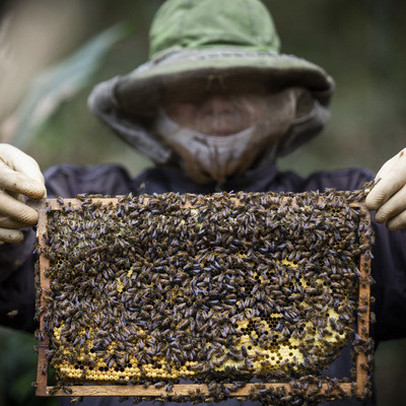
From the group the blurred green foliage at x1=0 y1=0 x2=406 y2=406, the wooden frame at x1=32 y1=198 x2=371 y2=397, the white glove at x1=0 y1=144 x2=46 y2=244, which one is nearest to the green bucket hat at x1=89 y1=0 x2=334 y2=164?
the white glove at x1=0 y1=144 x2=46 y2=244

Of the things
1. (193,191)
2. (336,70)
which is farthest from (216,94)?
(336,70)

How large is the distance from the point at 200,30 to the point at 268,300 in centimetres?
224

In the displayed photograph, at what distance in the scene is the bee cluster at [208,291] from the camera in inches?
105

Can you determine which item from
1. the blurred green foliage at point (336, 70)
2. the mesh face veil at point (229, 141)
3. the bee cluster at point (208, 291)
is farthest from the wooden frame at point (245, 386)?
the blurred green foliage at point (336, 70)

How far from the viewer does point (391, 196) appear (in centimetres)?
277

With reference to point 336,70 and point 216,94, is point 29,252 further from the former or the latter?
point 336,70

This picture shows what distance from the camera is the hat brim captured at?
3547 millimetres

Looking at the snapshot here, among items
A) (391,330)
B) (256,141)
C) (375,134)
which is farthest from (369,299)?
(375,134)

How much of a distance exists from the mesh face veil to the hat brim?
140 millimetres

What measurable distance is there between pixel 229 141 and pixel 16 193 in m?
1.53

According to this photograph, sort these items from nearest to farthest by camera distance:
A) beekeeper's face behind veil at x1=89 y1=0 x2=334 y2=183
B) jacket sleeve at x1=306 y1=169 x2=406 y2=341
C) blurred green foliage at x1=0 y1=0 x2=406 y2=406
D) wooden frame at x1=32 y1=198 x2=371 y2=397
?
wooden frame at x1=32 y1=198 x2=371 y2=397, jacket sleeve at x1=306 y1=169 x2=406 y2=341, beekeeper's face behind veil at x1=89 y1=0 x2=334 y2=183, blurred green foliage at x1=0 y1=0 x2=406 y2=406

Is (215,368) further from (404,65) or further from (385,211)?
(404,65)

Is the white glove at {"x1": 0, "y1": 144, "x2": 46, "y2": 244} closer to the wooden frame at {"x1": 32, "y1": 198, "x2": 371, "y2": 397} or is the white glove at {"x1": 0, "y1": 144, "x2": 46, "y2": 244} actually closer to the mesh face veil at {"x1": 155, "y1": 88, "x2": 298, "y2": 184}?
the wooden frame at {"x1": 32, "y1": 198, "x2": 371, "y2": 397}

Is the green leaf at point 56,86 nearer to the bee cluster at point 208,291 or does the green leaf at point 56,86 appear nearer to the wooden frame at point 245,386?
the bee cluster at point 208,291
